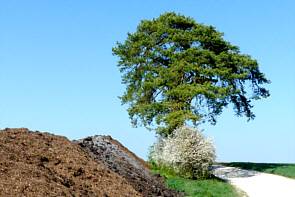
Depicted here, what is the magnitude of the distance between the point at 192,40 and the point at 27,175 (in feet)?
46.2

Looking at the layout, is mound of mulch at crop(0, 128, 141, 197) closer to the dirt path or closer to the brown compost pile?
the brown compost pile

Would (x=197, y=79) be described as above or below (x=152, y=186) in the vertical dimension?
above

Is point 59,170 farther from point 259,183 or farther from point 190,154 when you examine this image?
point 259,183

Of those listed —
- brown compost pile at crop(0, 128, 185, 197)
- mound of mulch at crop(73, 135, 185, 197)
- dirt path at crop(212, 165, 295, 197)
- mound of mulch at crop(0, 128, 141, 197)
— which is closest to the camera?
mound of mulch at crop(0, 128, 141, 197)

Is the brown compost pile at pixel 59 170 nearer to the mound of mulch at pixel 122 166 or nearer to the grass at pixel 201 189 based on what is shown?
the mound of mulch at pixel 122 166

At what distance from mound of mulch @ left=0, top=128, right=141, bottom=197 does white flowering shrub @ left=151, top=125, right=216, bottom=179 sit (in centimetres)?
562

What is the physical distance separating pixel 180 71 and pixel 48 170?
467 inches

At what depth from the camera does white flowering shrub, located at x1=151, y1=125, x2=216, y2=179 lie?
1494cm

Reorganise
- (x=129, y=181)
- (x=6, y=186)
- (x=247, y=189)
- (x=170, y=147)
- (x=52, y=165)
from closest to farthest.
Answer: (x=6, y=186)
(x=52, y=165)
(x=129, y=181)
(x=247, y=189)
(x=170, y=147)

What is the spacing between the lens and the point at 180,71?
61.6 feet

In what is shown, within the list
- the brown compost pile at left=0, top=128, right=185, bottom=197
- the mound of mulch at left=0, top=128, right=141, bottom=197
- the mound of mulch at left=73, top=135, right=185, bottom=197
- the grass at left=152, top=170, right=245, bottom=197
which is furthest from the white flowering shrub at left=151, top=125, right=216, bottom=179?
the mound of mulch at left=0, top=128, right=141, bottom=197

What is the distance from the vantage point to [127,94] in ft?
69.0

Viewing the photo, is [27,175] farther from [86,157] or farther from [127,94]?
[127,94]

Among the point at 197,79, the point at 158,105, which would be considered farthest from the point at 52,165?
the point at 197,79
